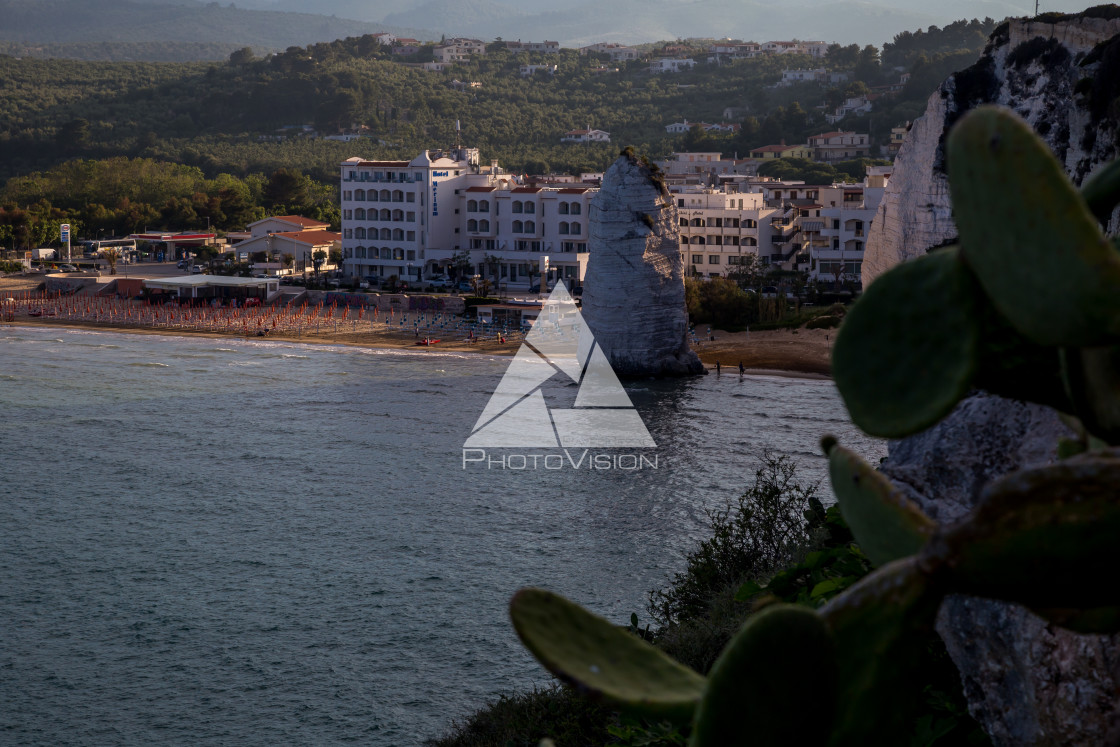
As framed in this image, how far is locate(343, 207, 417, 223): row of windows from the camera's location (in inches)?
2549

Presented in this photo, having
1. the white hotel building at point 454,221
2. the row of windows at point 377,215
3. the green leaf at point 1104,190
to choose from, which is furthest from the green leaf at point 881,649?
the row of windows at point 377,215

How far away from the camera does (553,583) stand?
20375 mm

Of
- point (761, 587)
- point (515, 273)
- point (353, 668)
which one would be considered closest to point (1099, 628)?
point (761, 587)

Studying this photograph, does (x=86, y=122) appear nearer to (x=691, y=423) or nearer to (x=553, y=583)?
(x=691, y=423)

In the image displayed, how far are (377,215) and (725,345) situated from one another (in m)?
27.4

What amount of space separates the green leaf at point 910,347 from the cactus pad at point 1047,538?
0.36 meters

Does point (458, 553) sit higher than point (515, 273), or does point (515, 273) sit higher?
point (515, 273)

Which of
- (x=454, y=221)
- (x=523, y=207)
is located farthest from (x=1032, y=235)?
(x=454, y=221)

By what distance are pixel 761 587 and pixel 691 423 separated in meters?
27.6

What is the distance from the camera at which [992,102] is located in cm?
1089

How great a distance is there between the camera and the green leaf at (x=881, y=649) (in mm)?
2230

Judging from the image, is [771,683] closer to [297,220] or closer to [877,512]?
[877,512]

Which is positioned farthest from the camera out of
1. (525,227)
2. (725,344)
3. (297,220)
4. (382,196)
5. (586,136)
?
(586,136)

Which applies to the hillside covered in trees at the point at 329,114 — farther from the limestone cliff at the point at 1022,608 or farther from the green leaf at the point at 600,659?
the green leaf at the point at 600,659
